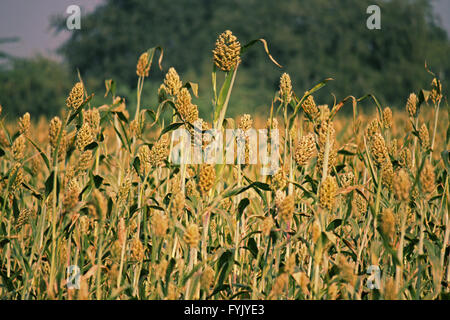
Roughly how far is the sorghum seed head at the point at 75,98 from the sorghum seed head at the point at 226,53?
0.43 m

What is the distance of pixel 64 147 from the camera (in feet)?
4.71

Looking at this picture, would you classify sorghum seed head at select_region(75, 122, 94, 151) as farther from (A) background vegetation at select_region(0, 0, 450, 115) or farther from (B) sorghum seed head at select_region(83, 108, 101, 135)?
(A) background vegetation at select_region(0, 0, 450, 115)

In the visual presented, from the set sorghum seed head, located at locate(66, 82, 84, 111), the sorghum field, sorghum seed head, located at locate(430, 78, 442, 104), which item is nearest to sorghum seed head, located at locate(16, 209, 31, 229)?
the sorghum field

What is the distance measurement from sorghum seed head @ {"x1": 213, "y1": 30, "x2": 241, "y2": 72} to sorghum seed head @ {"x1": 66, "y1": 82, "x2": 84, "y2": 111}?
435 millimetres

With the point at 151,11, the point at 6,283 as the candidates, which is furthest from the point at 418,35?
the point at 6,283

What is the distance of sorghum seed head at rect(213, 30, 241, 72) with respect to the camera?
1386 millimetres

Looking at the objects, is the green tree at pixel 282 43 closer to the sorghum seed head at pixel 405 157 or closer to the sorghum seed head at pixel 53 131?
the sorghum seed head at pixel 405 157

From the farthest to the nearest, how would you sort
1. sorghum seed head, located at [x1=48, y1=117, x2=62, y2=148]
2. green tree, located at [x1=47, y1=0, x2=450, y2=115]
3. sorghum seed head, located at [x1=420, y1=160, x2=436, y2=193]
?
green tree, located at [x1=47, y1=0, x2=450, y2=115] < sorghum seed head, located at [x1=48, y1=117, x2=62, y2=148] < sorghum seed head, located at [x1=420, y1=160, x2=436, y2=193]

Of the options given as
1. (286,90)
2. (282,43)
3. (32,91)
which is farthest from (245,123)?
(282,43)

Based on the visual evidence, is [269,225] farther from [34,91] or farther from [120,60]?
[120,60]

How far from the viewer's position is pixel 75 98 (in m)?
1.46

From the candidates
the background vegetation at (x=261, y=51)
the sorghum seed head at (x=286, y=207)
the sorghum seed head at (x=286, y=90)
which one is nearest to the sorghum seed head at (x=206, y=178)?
the sorghum seed head at (x=286, y=207)

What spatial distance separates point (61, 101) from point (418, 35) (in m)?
13.9

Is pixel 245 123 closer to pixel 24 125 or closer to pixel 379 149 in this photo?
pixel 379 149
